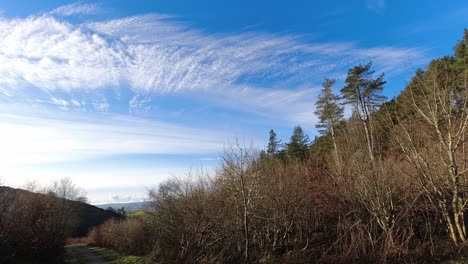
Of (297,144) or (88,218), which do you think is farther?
(88,218)

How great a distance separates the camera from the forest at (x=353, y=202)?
34.4 ft

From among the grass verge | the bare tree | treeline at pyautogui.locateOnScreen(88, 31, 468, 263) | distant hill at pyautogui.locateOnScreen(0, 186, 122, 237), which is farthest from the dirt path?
distant hill at pyautogui.locateOnScreen(0, 186, 122, 237)

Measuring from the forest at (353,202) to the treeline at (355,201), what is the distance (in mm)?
51

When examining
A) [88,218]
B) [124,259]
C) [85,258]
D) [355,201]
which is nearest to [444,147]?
[355,201]

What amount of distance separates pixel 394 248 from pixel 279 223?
5.67 meters

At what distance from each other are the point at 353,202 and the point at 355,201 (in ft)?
0.32

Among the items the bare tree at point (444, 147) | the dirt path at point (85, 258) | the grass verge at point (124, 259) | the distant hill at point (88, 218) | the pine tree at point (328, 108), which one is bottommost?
the dirt path at point (85, 258)

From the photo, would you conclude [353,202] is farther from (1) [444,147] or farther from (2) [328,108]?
(2) [328,108]

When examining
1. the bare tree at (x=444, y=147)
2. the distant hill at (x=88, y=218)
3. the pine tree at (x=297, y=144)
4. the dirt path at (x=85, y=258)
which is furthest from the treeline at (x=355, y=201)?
the distant hill at (x=88, y=218)

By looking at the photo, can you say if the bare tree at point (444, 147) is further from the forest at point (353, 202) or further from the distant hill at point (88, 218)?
the distant hill at point (88, 218)

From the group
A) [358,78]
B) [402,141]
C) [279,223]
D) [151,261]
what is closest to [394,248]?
[402,141]

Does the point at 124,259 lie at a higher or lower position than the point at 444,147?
lower

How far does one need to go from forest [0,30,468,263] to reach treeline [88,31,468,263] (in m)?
0.05

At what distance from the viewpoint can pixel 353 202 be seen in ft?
44.0
